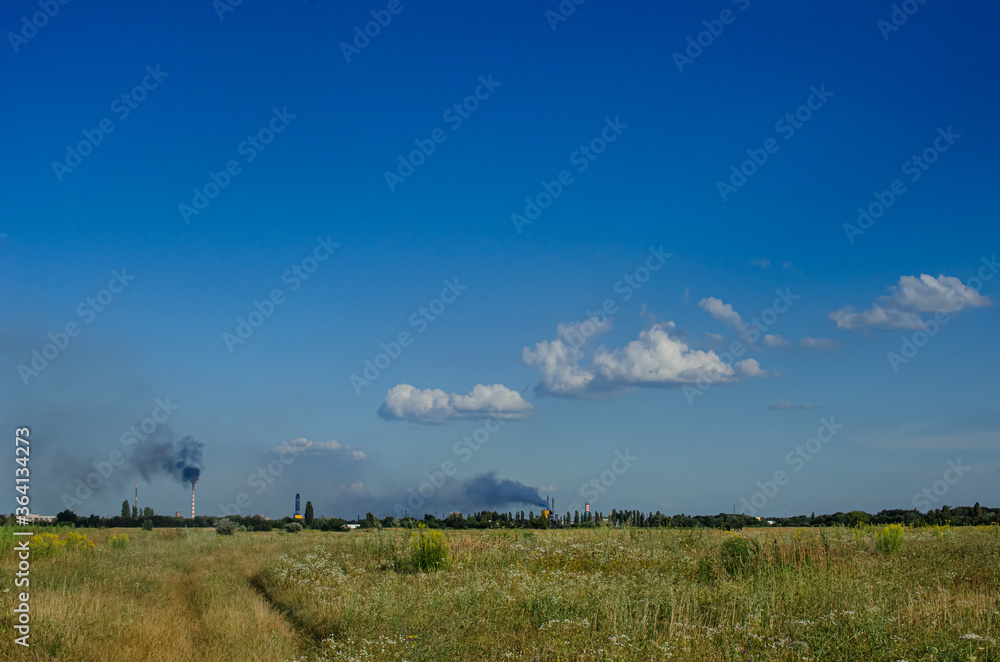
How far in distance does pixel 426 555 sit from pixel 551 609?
8345 millimetres

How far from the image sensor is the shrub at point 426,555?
17.0 m

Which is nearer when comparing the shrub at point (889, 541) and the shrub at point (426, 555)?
the shrub at point (426, 555)

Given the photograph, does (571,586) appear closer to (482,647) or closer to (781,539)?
(482,647)

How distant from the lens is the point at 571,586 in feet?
36.7

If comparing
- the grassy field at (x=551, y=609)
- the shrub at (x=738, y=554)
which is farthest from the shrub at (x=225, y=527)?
the shrub at (x=738, y=554)

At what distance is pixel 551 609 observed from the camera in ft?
31.2

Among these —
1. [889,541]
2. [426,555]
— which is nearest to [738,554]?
[889,541]

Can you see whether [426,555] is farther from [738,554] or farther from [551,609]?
[551,609]

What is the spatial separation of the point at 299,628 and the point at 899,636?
8.22 m

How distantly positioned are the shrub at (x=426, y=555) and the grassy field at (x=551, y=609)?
2.8 inches

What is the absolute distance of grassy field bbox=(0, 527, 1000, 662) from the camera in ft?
24.6

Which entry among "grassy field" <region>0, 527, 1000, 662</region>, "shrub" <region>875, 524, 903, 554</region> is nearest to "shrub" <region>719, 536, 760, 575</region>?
"grassy field" <region>0, 527, 1000, 662</region>

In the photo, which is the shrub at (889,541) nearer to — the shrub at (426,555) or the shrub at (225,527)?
the shrub at (426,555)

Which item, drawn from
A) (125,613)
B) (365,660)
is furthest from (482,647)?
(125,613)
